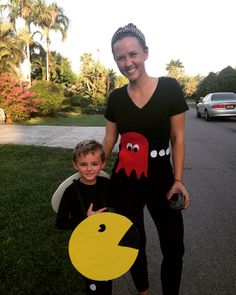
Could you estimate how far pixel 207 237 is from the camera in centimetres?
382

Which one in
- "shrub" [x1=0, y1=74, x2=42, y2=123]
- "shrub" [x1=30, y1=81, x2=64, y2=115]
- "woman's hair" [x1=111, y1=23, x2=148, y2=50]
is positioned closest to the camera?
"woman's hair" [x1=111, y1=23, x2=148, y2=50]

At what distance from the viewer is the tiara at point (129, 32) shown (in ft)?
6.90

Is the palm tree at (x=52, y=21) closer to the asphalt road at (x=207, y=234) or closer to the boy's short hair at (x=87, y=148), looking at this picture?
the asphalt road at (x=207, y=234)

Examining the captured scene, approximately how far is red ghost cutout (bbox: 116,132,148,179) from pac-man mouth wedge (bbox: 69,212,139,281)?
14.9 inches

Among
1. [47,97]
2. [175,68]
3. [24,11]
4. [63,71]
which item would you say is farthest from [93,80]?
→ [175,68]

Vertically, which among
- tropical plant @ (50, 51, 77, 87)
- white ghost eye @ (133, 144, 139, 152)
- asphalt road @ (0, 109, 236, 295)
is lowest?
asphalt road @ (0, 109, 236, 295)

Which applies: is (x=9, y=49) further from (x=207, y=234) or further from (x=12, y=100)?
(x=207, y=234)

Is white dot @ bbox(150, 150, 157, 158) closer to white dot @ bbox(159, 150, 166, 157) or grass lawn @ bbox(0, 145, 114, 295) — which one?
white dot @ bbox(159, 150, 166, 157)

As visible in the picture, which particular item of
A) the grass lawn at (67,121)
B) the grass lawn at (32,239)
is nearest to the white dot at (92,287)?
the grass lawn at (32,239)

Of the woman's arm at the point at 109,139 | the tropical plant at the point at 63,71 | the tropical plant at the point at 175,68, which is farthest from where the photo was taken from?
the tropical plant at the point at 175,68

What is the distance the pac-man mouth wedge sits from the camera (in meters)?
1.96

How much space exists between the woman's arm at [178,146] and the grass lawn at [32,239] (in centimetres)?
126

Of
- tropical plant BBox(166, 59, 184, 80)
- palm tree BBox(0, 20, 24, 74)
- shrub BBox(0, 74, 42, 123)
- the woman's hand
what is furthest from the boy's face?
tropical plant BBox(166, 59, 184, 80)

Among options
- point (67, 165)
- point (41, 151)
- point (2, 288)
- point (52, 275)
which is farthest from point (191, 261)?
point (41, 151)
